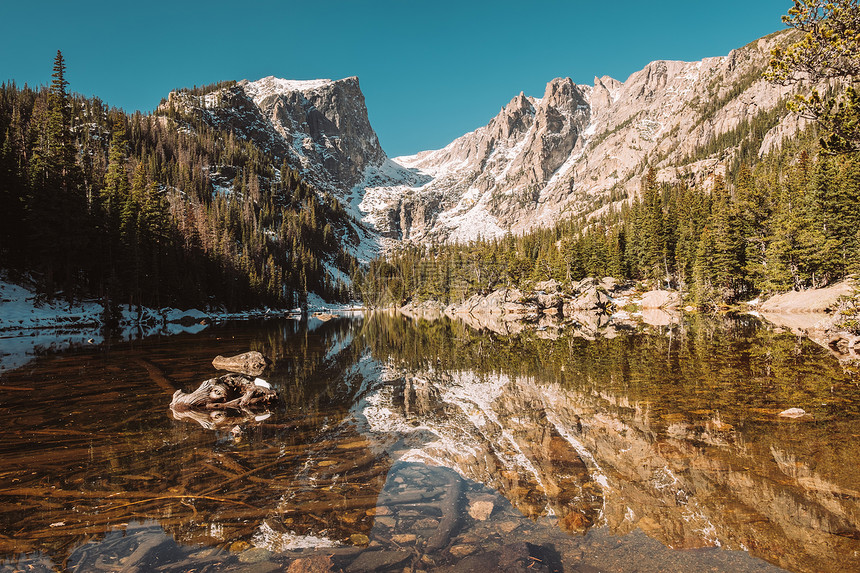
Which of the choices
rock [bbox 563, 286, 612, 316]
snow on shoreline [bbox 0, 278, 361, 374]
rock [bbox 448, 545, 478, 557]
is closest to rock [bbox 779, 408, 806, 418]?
rock [bbox 448, 545, 478, 557]

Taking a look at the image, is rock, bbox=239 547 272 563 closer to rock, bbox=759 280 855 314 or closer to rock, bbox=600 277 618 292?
rock, bbox=759 280 855 314

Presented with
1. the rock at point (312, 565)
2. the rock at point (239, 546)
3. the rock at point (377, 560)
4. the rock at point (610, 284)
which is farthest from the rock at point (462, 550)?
the rock at point (610, 284)

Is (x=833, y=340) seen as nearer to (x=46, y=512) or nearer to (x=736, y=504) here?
(x=736, y=504)

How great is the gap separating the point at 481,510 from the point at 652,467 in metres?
3.64

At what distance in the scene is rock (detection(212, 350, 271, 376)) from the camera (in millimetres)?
19358

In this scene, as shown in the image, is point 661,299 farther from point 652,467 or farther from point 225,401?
point 225,401

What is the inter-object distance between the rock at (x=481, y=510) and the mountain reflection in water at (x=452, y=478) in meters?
0.04

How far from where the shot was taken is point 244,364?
64.7 ft

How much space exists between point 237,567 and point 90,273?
201ft

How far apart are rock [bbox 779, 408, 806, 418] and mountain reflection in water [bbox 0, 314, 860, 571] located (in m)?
0.37

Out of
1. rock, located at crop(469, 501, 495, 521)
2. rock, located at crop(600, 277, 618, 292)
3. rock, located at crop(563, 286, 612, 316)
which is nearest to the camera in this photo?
rock, located at crop(469, 501, 495, 521)

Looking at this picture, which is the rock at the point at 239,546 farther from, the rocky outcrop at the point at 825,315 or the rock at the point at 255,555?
the rocky outcrop at the point at 825,315

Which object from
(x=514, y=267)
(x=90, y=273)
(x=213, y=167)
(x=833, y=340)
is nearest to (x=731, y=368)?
(x=833, y=340)

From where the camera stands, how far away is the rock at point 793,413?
9.63 metres
